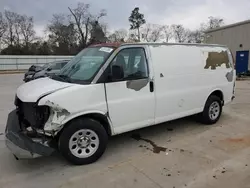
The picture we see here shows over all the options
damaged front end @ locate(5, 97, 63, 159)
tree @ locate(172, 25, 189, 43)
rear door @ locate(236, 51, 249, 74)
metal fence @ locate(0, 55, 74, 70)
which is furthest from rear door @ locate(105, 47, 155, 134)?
tree @ locate(172, 25, 189, 43)

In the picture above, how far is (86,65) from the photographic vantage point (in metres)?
4.17

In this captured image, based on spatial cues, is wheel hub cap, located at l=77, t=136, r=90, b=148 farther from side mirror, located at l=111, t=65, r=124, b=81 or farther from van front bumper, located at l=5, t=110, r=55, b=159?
side mirror, located at l=111, t=65, r=124, b=81

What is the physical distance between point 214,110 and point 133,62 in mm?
2675

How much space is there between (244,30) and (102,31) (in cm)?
3788

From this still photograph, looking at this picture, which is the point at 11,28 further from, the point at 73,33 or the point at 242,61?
the point at 242,61

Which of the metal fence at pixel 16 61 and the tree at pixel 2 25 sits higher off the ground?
the tree at pixel 2 25

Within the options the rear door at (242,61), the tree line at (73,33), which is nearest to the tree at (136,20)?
the tree line at (73,33)

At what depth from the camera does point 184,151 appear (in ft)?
13.8

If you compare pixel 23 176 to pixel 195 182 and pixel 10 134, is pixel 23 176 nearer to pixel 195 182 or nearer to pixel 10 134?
pixel 10 134

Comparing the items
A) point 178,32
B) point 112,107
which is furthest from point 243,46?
point 178,32

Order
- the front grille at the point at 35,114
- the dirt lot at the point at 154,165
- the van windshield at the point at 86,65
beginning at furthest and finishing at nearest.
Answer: the van windshield at the point at 86,65
the front grille at the point at 35,114
the dirt lot at the point at 154,165

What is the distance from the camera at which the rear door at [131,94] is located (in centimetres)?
397

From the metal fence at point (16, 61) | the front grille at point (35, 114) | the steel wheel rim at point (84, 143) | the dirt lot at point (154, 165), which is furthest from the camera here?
the metal fence at point (16, 61)

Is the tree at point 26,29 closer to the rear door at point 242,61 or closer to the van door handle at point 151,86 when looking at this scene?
the rear door at point 242,61
